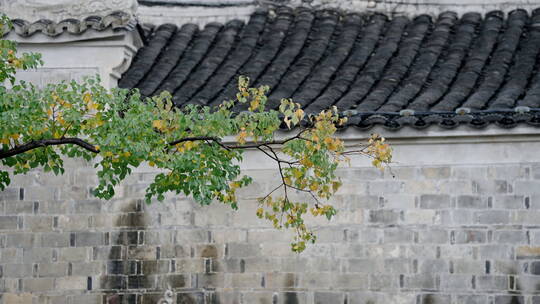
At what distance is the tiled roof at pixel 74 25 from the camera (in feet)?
44.7

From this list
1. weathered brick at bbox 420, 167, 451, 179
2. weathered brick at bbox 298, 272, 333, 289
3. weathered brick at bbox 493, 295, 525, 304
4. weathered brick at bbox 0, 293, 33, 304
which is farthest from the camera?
weathered brick at bbox 0, 293, 33, 304

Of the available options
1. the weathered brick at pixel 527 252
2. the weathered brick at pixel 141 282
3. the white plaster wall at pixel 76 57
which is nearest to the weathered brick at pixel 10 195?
the white plaster wall at pixel 76 57

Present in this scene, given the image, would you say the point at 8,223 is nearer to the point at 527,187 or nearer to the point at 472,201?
the point at 472,201

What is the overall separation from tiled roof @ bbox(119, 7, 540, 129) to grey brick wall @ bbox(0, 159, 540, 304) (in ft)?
2.21

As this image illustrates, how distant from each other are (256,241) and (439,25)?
378cm

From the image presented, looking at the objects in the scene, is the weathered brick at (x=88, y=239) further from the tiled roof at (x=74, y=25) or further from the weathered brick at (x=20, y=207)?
the tiled roof at (x=74, y=25)

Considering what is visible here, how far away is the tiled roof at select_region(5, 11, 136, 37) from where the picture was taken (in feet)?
44.7

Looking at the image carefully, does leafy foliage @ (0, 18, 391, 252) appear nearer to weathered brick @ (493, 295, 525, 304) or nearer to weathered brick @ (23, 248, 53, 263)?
weathered brick @ (493, 295, 525, 304)

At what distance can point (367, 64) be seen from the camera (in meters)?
14.2

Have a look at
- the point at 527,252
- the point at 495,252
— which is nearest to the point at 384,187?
the point at 495,252

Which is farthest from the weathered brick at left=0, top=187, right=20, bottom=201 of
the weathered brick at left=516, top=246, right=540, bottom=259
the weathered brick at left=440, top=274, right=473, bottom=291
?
the weathered brick at left=516, top=246, right=540, bottom=259

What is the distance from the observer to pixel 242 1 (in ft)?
51.8

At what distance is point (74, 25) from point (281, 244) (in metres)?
3.27

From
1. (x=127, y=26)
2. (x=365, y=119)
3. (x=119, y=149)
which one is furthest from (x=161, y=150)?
(x=127, y=26)
